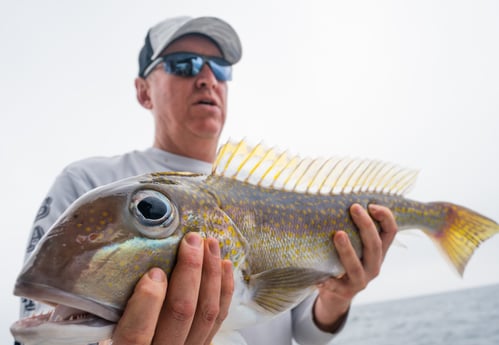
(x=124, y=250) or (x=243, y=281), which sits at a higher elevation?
(x=124, y=250)

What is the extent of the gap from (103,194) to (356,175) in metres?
2.04

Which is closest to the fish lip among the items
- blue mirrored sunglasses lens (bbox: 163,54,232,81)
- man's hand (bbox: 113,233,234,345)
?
man's hand (bbox: 113,233,234,345)

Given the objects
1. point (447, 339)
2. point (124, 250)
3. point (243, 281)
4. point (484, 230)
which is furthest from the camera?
point (447, 339)

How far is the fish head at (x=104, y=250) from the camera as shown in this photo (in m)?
1.43

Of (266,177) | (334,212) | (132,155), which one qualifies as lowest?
(132,155)

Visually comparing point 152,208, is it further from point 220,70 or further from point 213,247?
point 220,70

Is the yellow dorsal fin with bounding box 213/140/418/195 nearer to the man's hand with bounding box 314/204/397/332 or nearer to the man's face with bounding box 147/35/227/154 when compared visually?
the man's hand with bounding box 314/204/397/332

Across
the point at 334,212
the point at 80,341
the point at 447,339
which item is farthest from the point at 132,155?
the point at 447,339

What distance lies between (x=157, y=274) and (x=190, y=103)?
2772 millimetres

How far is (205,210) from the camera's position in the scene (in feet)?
6.36

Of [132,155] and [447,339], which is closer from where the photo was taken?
[132,155]

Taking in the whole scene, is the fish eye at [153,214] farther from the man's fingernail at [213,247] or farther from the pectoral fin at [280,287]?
the pectoral fin at [280,287]

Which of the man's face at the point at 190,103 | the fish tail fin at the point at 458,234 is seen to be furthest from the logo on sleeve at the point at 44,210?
the fish tail fin at the point at 458,234

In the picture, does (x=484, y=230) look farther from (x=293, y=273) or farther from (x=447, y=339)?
(x=447, y=339)
